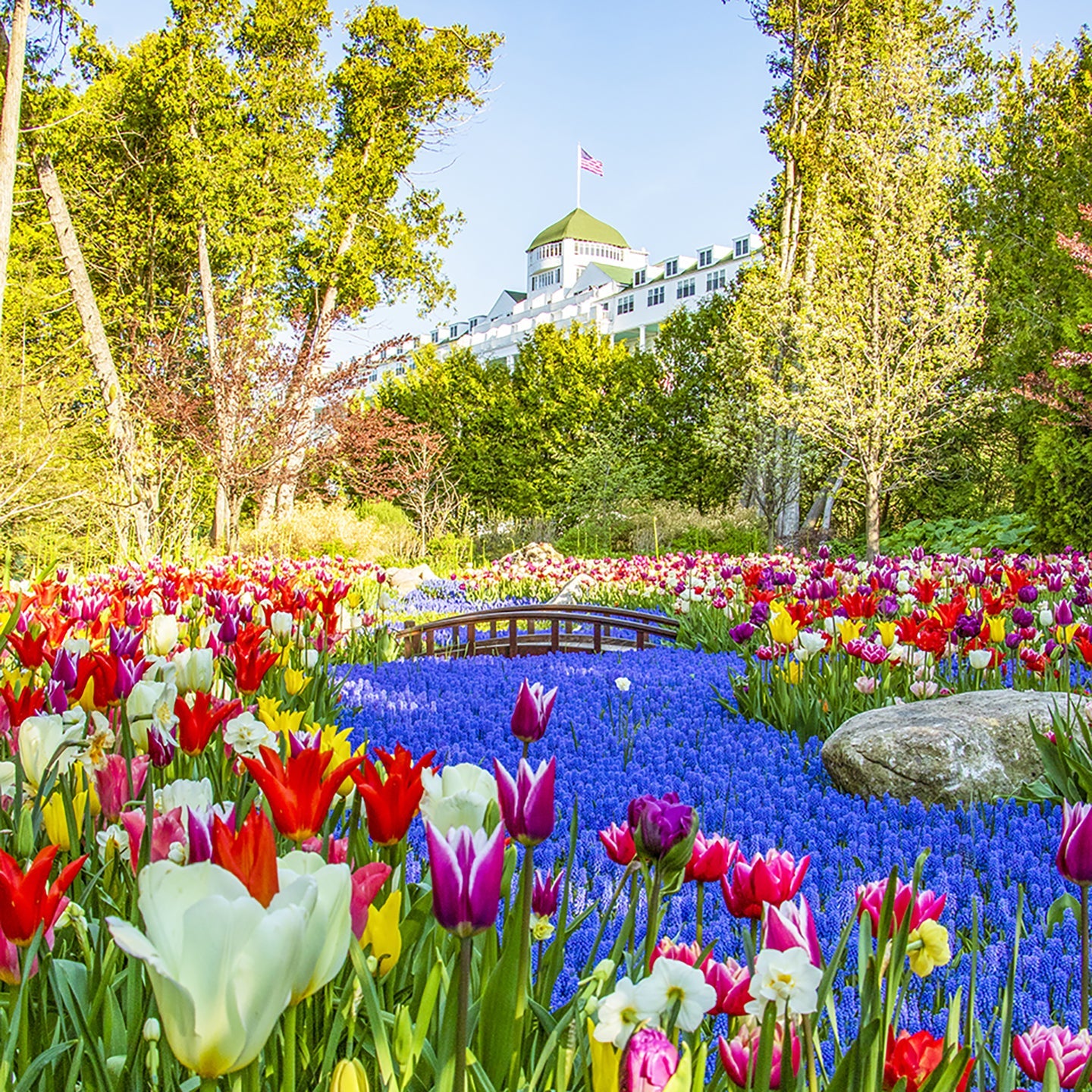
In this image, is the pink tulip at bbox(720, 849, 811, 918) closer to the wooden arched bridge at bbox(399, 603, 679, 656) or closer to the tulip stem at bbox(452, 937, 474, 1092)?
the tulip stem at bbox(452, 937, 474, 1092)

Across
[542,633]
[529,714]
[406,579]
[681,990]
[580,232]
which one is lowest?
[542,633]

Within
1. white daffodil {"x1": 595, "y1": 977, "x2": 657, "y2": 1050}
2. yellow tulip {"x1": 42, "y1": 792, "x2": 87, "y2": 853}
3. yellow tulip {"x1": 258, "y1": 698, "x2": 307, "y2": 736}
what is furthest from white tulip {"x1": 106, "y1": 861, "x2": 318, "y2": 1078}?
yellow tulip {"x1": 258, "y1": 698, "x2": 307, "y2": 736}

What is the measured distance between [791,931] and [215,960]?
504 millimetres

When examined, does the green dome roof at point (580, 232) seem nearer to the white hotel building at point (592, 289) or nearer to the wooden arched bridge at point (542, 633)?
the white hotel building at point (592, 289)

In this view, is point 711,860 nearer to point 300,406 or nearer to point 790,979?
point 790,979

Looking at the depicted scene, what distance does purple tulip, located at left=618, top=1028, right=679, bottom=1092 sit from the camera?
0.73m

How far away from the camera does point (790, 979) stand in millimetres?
749

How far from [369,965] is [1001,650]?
3.53 meters

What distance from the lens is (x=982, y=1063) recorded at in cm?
122

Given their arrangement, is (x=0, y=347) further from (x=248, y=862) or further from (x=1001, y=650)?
(x=248, y=862)

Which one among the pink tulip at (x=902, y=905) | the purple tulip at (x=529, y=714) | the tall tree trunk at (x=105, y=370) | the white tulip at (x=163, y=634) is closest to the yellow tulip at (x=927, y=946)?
the pink tulip at (x=902, y=905)

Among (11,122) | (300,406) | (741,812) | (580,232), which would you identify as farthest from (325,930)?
(580,232)

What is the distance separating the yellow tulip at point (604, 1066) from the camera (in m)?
0.75

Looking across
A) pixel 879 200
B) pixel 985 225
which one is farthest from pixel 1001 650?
pixel 985 225
